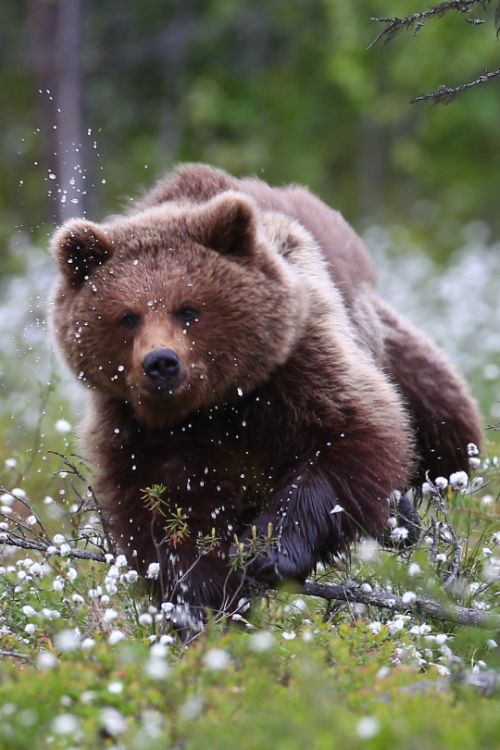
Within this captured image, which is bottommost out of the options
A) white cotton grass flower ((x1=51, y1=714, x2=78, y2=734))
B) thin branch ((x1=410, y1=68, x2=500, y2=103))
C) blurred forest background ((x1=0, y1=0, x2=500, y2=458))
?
white cotton grass flower ((x1=51, y1=714, x2=78, y2=734))

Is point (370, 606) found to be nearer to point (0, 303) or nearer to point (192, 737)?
point (192, 737)

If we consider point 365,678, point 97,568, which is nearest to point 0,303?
point 97,568

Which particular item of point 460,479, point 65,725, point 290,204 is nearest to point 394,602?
point 460,479

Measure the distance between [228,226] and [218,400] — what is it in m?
0.80

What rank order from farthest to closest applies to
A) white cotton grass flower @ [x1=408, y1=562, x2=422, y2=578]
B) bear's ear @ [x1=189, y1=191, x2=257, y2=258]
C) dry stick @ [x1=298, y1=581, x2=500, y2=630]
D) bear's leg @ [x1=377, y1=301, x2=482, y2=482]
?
bear's leg @ [x1=377, y1=301, x2=482, y2=482] → bear's ear @ [x1=189, y1=191, x2=257, y2=258] → dry stick @ [x1=298, y1=581, x2=500, y2=630] → white cotton grass flower @ [x1=408, y1=562, x2=422, y2=578]

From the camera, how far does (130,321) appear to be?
4301mm

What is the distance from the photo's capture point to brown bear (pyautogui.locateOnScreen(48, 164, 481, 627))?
4234 mm

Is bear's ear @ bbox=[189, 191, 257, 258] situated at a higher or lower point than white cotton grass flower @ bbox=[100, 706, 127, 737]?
higher

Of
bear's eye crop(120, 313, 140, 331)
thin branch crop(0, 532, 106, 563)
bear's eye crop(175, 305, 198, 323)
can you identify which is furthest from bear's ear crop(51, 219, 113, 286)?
thin branch crop(0, 532, 106, 563)

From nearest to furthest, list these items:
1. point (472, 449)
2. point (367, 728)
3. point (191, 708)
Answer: point (367, 728) → point (191, 708) → point (472, 449)

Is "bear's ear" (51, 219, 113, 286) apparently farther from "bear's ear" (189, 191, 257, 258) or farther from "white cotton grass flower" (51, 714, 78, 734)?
"white cotton grass flower" (51, 714, 78, 734)

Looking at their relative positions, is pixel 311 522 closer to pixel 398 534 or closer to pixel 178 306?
pixel 398 534

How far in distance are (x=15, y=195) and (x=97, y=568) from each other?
17.9m

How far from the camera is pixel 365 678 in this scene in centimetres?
286
